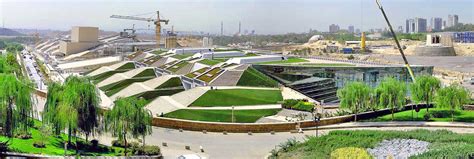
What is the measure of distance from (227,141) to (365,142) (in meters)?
8.67

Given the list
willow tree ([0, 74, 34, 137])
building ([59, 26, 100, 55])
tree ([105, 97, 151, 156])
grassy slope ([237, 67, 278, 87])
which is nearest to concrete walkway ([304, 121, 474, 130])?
tree ([105, 97, 151, 156])

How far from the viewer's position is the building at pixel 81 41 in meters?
94.3

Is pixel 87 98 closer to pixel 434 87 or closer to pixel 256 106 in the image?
pixel 256 106

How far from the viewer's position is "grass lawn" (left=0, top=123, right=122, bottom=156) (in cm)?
2198

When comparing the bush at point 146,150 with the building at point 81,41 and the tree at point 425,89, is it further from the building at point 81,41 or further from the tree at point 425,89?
the building at point 81,41

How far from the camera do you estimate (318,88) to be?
137ft

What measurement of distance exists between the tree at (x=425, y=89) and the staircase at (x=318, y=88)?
7.64 meters

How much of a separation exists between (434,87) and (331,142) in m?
15.0

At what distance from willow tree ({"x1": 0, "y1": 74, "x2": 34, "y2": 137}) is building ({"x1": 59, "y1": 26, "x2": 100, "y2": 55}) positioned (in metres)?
72.5

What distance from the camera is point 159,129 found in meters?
30.7

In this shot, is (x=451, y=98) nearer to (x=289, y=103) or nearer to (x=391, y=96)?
(x=391, y=96)

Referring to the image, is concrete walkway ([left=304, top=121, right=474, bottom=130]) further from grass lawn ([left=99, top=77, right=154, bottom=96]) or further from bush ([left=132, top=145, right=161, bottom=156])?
grass lawn ([left=99, top=77, right=154, bottom=96])

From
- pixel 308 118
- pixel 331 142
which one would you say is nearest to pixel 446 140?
pixel 331 142

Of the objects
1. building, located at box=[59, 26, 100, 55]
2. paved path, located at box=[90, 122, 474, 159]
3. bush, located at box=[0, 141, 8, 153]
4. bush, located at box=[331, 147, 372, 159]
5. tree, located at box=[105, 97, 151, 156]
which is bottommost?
paved path, located at box=[90, 122, 474, 159]
